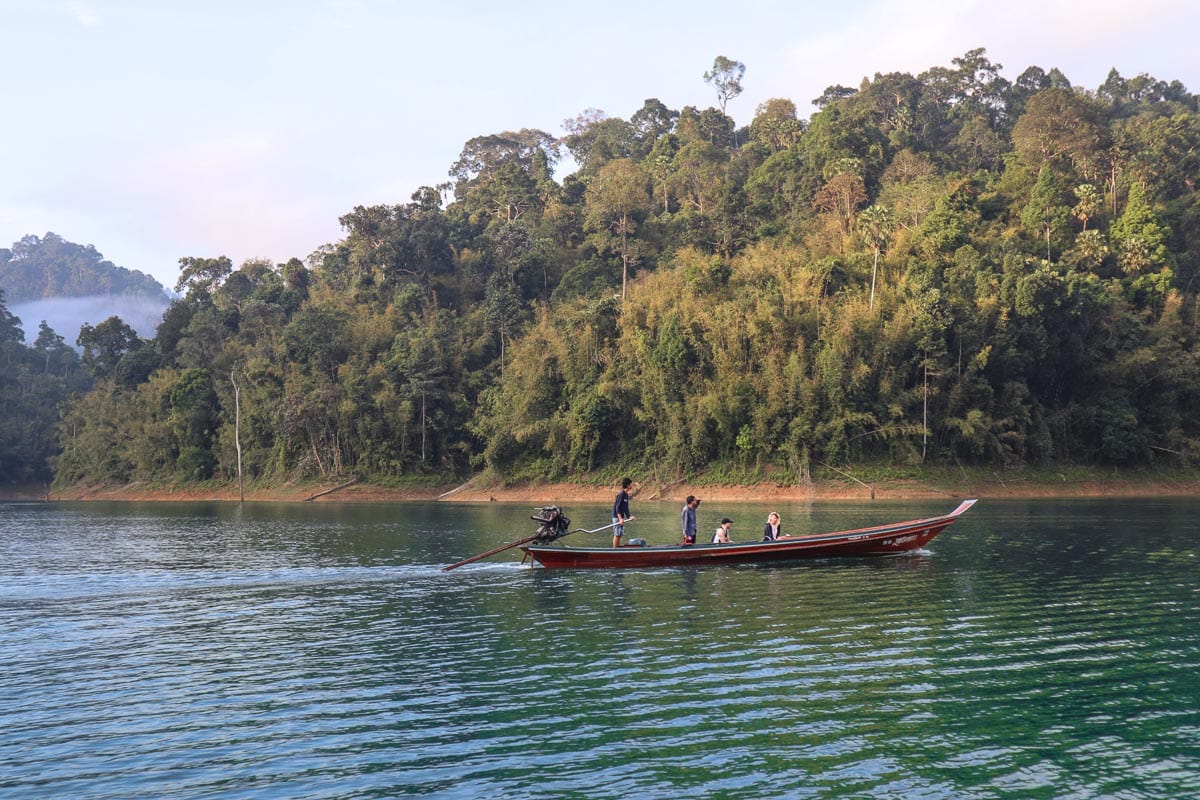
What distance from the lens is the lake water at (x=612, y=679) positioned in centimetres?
977

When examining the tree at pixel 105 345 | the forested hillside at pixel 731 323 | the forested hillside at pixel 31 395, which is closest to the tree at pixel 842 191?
the forested hillside at pixel 731 323

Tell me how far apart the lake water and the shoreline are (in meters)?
26.2

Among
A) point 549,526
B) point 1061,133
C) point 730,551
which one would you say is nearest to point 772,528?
point 730,551

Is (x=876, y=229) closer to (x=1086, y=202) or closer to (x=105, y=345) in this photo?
(x=1086, y=202)

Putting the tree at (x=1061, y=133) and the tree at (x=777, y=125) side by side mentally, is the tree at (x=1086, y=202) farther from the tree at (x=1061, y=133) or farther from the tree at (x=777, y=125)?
the tree at (x=777, y=125)

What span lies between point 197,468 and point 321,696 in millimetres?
70586

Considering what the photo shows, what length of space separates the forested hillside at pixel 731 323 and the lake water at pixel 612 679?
29.1 m

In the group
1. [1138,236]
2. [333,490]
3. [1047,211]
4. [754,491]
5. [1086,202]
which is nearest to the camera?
[754,491]

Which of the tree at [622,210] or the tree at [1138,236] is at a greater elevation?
the tree at [622,210]

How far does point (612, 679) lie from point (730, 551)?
40.5 feet

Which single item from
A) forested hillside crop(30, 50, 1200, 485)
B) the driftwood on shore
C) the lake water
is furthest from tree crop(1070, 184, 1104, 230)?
the driftwood on shore

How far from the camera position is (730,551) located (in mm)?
25453

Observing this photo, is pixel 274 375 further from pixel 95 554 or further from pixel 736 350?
pixel 95 554

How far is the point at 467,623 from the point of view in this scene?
18516 mm
